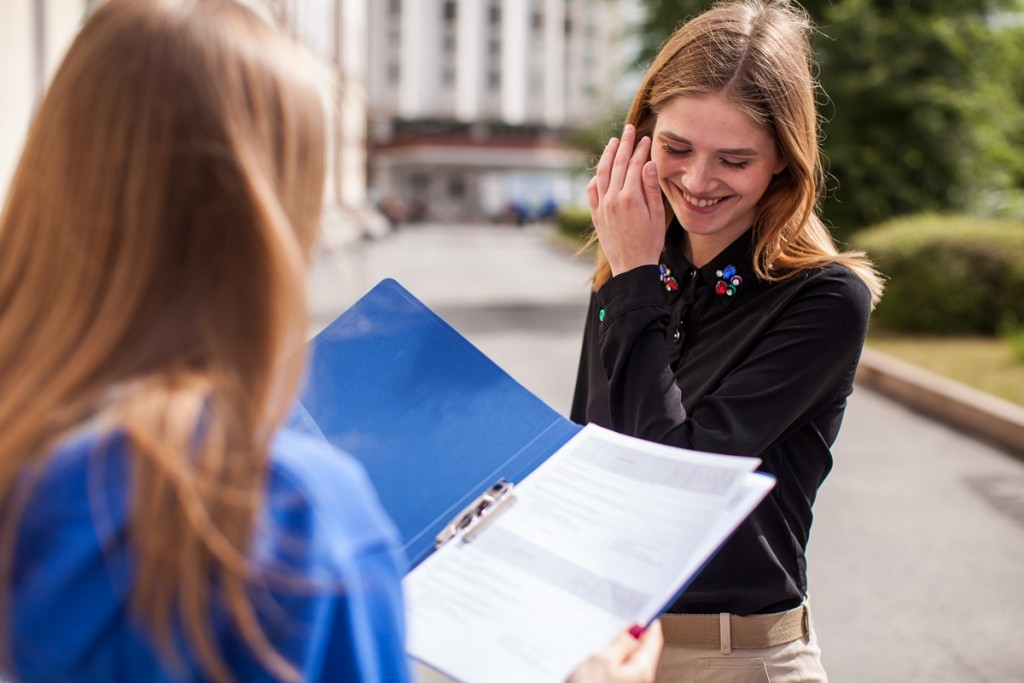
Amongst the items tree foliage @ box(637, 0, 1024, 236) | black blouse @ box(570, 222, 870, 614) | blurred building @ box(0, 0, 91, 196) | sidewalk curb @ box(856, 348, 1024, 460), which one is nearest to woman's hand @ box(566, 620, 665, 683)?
black blouse @ box(570, 222, 870, 614)

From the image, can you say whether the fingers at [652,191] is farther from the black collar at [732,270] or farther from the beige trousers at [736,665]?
the beige trousers at [736,665]

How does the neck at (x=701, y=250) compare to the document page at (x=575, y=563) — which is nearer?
the document page at (x=575, y=563)

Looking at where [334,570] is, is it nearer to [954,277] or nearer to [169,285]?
[169,285]

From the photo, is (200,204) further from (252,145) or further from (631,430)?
(631,430)

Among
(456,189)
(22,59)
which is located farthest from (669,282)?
(456,189)

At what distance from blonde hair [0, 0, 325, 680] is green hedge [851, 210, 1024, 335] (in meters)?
10.9

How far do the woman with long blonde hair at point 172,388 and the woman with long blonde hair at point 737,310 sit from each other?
2.51 feet

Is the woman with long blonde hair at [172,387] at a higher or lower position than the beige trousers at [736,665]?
higher

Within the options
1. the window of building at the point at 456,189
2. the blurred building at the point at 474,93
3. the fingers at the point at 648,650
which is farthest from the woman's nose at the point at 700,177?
the window of building at the point at 456,189

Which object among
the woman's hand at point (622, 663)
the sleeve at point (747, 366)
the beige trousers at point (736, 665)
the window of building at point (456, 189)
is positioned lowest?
the window of building at point (456, 189)

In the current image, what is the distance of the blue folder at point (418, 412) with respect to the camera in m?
1.35

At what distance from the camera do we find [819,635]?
4160 millimetres

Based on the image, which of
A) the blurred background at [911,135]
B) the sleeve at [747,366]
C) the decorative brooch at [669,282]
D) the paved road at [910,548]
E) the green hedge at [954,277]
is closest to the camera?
the sleeve at [747,366]

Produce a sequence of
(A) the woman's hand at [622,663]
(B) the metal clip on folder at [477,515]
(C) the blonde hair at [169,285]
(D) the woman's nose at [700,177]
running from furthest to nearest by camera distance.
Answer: (D) the woman's nose at [700,177] → (B) the metal clip on folder at [477,515] → (A) the woman's hand at [622,663] → (C) the blonde hair at [169,285]
